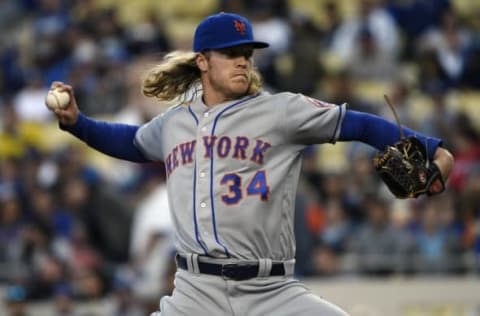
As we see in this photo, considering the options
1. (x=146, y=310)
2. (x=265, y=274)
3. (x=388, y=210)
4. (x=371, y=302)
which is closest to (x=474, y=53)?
(x=388, y=210)

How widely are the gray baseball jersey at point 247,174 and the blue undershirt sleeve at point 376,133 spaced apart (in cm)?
6

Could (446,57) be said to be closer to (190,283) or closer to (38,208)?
(38,208)

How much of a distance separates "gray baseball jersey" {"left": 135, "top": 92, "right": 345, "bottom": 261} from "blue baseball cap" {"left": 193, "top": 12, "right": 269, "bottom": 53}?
10.1 inches

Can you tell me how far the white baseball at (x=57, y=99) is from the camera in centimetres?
616

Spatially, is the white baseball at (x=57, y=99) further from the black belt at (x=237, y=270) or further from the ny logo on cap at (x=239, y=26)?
the black belt at (x=237, y=270)

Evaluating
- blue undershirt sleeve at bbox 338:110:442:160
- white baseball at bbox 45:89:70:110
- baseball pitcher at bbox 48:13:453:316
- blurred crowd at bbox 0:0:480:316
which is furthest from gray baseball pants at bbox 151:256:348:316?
blurred crowd at bbox 0:0:480:316

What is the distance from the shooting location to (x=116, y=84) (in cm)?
1449

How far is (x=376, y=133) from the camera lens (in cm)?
586

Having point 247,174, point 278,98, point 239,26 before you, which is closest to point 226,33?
point 239,26

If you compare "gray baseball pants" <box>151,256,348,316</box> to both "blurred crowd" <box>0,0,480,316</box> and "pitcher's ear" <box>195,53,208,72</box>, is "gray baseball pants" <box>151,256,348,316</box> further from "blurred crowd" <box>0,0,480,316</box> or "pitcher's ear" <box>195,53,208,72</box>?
"blurred crowd" <box>0,0,480,316</box>

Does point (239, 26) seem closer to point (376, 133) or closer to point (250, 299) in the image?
point (376, 133)

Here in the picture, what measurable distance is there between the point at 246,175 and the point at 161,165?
635 cm

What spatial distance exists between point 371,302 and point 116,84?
450 centimetres

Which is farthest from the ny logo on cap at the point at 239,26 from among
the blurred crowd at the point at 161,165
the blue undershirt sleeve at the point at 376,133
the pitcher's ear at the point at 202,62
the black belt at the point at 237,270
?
the blurred crowd at the point at 161,165
